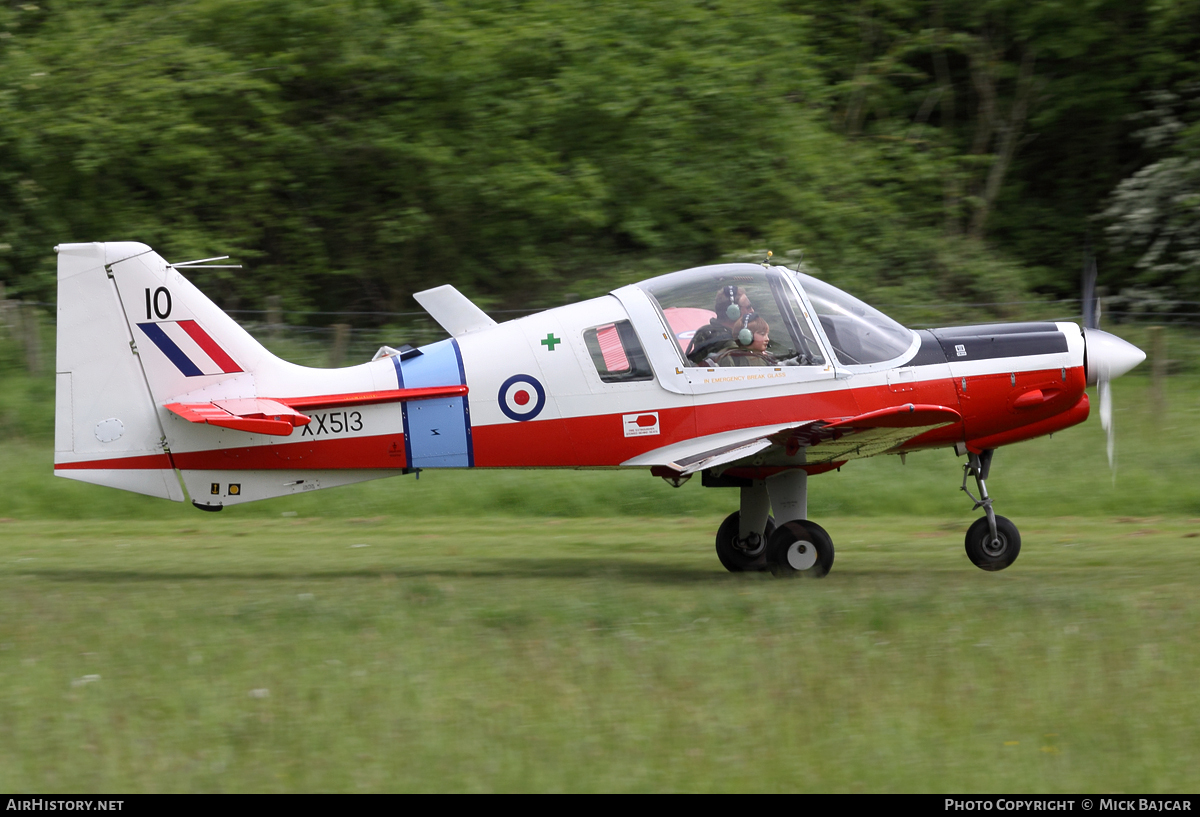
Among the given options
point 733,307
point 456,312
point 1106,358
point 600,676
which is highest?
point 456,312

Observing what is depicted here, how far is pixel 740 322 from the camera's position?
8.86 m

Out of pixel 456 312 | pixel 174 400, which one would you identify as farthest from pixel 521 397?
pixel 174 400

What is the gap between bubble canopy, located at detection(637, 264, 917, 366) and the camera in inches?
349

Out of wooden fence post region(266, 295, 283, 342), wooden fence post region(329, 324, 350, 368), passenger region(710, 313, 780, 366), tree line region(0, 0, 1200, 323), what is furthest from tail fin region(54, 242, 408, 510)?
tree line region(0, 0, 1200, 323)

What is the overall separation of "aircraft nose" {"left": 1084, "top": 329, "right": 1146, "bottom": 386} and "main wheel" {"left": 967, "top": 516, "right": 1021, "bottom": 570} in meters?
1.31

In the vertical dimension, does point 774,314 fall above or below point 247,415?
above

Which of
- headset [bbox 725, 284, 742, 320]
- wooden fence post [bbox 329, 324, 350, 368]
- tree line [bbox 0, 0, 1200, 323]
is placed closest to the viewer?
headset [bbox 725, 284, 742, 320]

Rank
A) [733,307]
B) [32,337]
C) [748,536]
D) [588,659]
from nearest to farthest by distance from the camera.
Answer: [588,659] → [733,307] → [748,536] → [32,337]

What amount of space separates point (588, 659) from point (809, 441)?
3011 mm

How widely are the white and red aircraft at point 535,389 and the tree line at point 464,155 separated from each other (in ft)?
31.0

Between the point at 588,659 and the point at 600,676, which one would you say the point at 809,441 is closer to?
the point at 588,659

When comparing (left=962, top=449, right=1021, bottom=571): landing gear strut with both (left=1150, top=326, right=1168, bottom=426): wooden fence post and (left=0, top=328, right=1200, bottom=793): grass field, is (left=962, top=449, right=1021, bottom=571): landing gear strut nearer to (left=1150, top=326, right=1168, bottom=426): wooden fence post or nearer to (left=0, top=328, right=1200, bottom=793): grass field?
(left=0, top=328, right=1200, bottom=793): grass field

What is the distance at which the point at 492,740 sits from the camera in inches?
198

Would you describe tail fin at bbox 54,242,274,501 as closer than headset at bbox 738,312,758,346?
Yes
